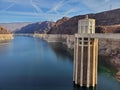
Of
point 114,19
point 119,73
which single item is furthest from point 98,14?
point 119,73

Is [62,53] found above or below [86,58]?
below

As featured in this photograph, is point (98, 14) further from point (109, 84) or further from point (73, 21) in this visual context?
point (109, 84)

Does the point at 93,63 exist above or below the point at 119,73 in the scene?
above

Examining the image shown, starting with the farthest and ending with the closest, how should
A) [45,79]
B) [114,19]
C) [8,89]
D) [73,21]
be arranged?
[73,21] < [114,19] < [45,79] < [8,89]

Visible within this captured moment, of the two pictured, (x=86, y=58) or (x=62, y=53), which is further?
(x=62, y=53)

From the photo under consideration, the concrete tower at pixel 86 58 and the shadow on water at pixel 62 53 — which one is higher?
the concrete tower at pixel 86 58

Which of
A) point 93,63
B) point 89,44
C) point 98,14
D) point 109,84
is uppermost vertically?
point 98,14

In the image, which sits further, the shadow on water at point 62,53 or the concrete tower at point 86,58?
the shadow on water at point 62,53

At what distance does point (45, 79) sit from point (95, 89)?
341 inches

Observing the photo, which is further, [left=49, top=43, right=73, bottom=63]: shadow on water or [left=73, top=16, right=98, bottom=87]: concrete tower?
[left=49, top=43, right=73, bottom=63]: shadow on water

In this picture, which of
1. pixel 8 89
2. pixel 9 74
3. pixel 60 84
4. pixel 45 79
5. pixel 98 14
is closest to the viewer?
pixel 8 89

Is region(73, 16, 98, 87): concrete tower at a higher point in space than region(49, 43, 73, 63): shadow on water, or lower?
higher

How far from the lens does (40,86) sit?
106ft

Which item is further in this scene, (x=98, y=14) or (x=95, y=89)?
(x=98, y=14)
